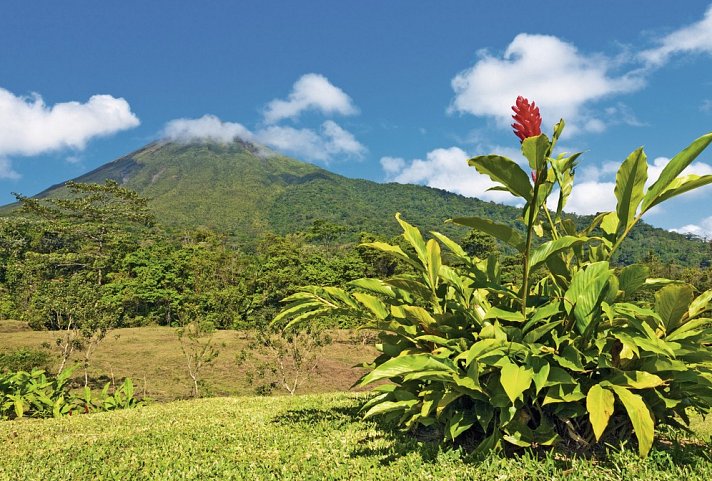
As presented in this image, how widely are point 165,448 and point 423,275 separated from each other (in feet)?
8.34

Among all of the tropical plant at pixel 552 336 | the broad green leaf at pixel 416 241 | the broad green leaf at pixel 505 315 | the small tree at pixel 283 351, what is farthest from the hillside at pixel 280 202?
the broad green leaf at pixel 505 315

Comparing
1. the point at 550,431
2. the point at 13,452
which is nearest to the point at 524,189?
the point at 550,431

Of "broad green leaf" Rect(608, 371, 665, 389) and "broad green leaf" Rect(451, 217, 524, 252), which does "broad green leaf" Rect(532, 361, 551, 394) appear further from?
"broad green leaf" Rect(451, 217, 524, 252)

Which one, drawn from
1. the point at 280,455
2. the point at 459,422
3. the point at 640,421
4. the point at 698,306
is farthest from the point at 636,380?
the point at 280,455

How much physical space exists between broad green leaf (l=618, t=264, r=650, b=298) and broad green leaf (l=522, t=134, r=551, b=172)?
3.28 feet

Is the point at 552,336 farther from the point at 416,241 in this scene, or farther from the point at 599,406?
the point at 416,241

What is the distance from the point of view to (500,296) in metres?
3.54

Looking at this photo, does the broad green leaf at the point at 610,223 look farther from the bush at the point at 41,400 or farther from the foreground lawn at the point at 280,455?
the bush at the point at 41,400

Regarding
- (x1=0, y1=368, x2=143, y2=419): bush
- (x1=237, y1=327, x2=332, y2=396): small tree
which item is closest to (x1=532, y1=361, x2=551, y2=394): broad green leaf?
(x1=0, y1=368, x2=143, y2=419): bush

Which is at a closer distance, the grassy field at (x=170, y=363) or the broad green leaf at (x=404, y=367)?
the broad green leaf at (x=404, y=367)

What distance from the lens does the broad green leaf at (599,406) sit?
2.37 metres

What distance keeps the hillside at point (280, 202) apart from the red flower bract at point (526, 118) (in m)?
89.7

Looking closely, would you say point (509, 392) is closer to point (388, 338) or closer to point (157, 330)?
point (388, 338)

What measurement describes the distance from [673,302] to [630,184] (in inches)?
31.0
